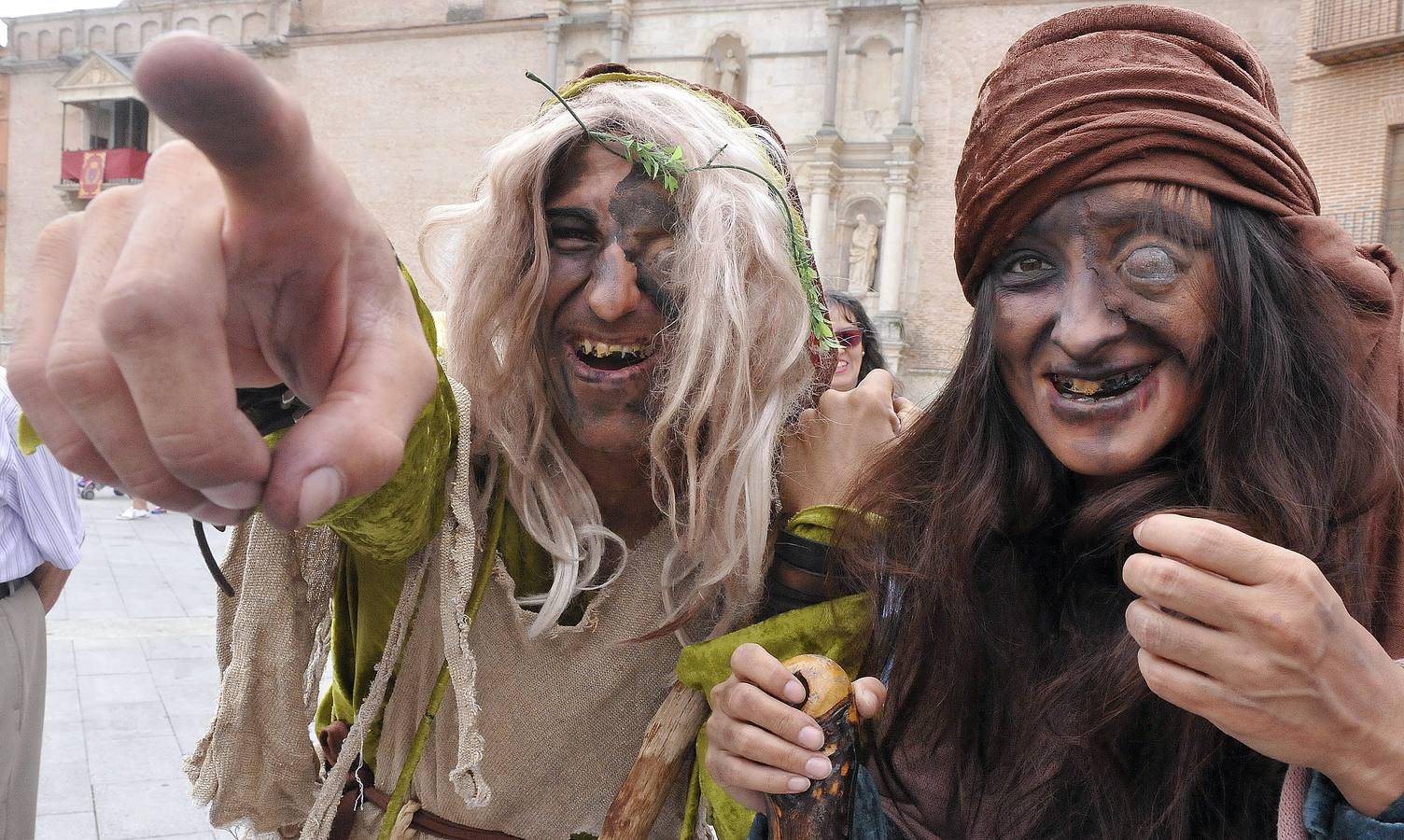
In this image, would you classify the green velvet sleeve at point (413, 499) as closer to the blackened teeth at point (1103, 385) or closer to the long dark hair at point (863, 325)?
the blackened teeth at point (1103, 385)

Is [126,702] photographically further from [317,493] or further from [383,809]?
[317,493]

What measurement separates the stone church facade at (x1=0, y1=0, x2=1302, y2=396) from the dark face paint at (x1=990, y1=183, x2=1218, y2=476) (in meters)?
14.0

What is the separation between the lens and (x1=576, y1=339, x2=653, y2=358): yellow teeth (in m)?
1.76

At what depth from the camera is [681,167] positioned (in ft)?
5.78

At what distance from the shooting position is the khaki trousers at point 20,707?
2.70 metres

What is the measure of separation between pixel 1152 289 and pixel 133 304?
4.00 ft

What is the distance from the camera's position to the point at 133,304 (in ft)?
2.44

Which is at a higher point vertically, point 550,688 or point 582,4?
point 582,4

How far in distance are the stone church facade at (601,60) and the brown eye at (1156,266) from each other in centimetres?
1399

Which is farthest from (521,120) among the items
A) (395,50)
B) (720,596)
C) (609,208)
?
(395,50)

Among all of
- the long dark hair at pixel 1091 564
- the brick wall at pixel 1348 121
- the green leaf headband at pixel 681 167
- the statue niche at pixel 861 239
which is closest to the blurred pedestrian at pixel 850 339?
the green leaf headband at pixel 681 167

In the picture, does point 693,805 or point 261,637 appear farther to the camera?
point 693,805

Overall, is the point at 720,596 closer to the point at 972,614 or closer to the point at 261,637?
the point at 972,614

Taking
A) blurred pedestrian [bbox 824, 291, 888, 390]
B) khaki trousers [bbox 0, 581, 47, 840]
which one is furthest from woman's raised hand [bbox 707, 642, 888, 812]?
khaki trousers [bbox 0, 581, 47, 840]
